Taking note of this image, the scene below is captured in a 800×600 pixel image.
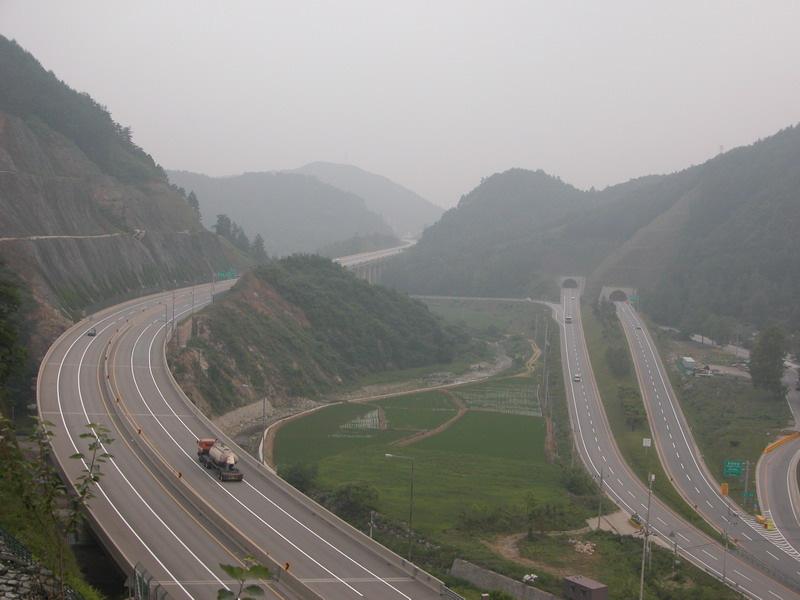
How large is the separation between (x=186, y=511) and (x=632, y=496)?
24.4 meters

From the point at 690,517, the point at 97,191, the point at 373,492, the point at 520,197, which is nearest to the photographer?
the point at 373,492

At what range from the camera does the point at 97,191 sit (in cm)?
7838

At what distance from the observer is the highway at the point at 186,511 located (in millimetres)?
23078

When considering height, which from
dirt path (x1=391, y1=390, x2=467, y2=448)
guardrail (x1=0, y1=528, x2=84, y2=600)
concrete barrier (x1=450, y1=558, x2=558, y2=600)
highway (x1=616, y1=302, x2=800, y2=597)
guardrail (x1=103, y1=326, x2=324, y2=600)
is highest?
guardrail (x1=0, y1=528, x2=84, y2=600)

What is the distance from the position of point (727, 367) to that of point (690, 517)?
3544 centimetres

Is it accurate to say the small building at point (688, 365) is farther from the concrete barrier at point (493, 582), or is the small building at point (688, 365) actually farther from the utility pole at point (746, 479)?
the concrete barrier at point (493, 582)

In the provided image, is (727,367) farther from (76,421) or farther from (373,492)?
(76,421)

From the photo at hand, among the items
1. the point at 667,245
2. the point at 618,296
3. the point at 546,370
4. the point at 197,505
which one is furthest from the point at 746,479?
the point at 667,245

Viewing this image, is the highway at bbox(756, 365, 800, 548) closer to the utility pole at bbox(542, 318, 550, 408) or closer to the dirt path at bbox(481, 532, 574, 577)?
the dirt path at bbox(481, 532, 574, 577)

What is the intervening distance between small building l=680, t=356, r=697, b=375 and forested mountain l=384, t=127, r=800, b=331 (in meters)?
14.5

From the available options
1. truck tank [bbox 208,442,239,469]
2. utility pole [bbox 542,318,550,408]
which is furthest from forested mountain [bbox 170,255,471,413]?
truck tank [bbox 208,442,239,469]

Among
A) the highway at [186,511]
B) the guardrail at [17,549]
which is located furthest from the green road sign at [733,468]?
the guardrail at [17,549]

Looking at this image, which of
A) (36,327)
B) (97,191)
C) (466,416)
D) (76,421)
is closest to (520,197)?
(97,191)

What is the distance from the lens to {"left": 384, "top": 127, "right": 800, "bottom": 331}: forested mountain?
9694 centimetres
